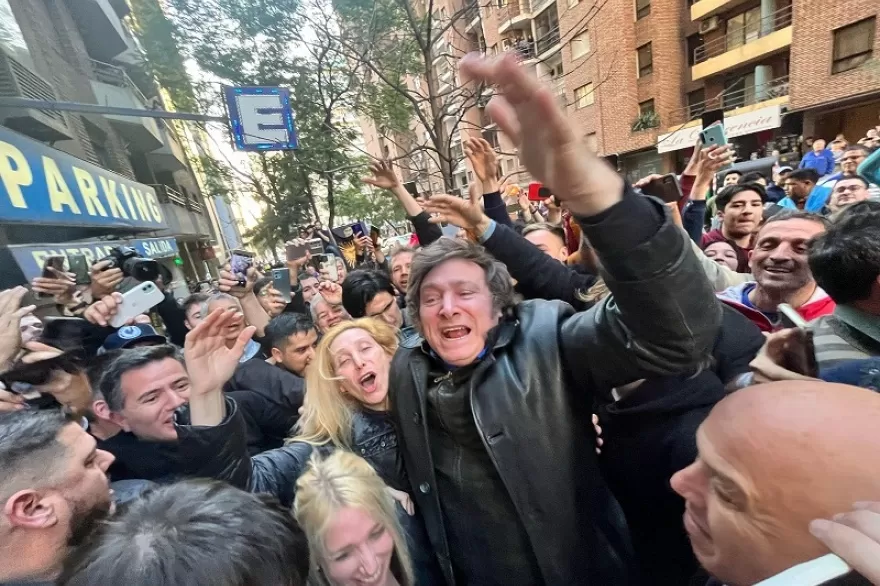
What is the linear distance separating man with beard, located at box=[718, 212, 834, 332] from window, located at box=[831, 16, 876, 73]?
1784 cm

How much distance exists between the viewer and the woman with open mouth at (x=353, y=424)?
1707mm

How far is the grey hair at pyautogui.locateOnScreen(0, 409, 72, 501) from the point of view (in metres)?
1.07

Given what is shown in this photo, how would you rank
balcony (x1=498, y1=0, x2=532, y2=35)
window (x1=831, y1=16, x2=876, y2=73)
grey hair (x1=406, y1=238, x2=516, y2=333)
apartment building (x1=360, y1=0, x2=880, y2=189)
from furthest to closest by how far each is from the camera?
1. balcony (x1=498, y1=0, x2=532, y2=35)
2. apartment building (x1=360, y1=0, x2=880, y2=189)
3. window (x1=831, y1=16, x2=876, y2=73)
4. grey hair (x1=406, y1=238, x2=516, y2=333)

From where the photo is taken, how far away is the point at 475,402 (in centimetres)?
129

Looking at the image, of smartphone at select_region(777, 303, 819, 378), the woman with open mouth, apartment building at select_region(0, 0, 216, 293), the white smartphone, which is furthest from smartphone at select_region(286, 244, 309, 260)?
smartphone at select_region(777, 303, 819, 378)

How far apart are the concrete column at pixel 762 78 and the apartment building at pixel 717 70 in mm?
52

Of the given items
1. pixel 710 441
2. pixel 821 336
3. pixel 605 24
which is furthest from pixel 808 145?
pixel 710 441

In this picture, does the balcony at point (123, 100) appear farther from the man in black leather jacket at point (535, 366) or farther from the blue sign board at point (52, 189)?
the man in black leather jacket at point (535, 366)

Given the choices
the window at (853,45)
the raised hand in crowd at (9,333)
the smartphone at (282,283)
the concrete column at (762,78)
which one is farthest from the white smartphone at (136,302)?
the concrete column at (762,78)

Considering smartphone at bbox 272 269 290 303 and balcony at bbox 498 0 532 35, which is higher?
balcony at bbox 498 0 532 35

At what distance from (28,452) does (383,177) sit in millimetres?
2528

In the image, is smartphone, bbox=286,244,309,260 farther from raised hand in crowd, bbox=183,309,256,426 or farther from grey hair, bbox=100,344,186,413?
raised hand in crowd, bbox=183,309,256,426

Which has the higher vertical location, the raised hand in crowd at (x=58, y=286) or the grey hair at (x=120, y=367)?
the raised hand in crowd at (x=58, y=286)

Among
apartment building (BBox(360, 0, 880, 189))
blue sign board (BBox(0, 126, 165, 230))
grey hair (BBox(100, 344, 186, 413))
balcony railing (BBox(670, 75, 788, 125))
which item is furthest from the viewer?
balcony railing (BBox(670, 75, 788, 125))
